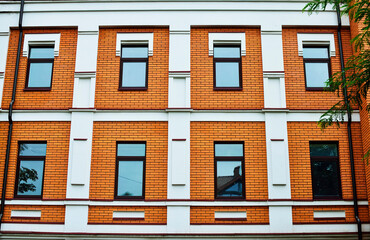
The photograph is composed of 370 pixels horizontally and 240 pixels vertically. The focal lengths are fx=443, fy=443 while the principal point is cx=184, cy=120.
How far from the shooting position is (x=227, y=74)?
1385 centimetres

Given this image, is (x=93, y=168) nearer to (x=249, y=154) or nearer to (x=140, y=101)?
(x=140, y=101)

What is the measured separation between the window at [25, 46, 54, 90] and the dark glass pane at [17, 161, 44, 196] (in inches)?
96.1

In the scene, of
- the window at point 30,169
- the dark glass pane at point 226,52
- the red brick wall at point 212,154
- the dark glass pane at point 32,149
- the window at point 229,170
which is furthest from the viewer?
the dark glass pane at point 226,52

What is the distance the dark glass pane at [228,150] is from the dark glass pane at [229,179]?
0.24 metres

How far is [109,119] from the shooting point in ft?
43.4

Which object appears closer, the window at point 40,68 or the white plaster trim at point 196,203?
the white plaster trim at point 196,203

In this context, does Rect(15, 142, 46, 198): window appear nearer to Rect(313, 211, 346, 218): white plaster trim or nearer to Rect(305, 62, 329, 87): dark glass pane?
Rect(313, 211, 346, 218): white plaster trim

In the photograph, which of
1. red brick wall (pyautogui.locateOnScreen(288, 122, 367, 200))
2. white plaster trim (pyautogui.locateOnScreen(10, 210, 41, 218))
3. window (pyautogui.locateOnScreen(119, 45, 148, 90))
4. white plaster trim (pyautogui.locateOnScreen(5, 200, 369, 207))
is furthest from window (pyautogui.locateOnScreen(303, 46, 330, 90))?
white plaster trim (pyautogui.locateOnScreen(10, 210, 41, 218))

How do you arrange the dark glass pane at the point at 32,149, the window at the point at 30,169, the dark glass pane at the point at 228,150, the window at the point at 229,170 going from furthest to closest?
1. the dark glass pane at the point at 32,149
2. the dark glass pane at the point at 228,150
3. the window at the point at 30,169
4. the window at the point at 229,170

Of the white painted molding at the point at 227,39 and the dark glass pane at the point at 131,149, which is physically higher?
the white painted molding at the point at 227,39

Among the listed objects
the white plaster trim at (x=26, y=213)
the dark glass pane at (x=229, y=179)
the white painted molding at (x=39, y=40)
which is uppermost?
the white painted molding at (x=39, y=40)

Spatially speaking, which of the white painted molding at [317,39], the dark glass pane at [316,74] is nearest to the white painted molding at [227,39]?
the white painted molding at [317,39]

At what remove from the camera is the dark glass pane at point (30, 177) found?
13.0 metres

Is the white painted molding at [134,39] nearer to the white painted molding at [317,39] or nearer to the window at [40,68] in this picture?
the window at [40,68]
